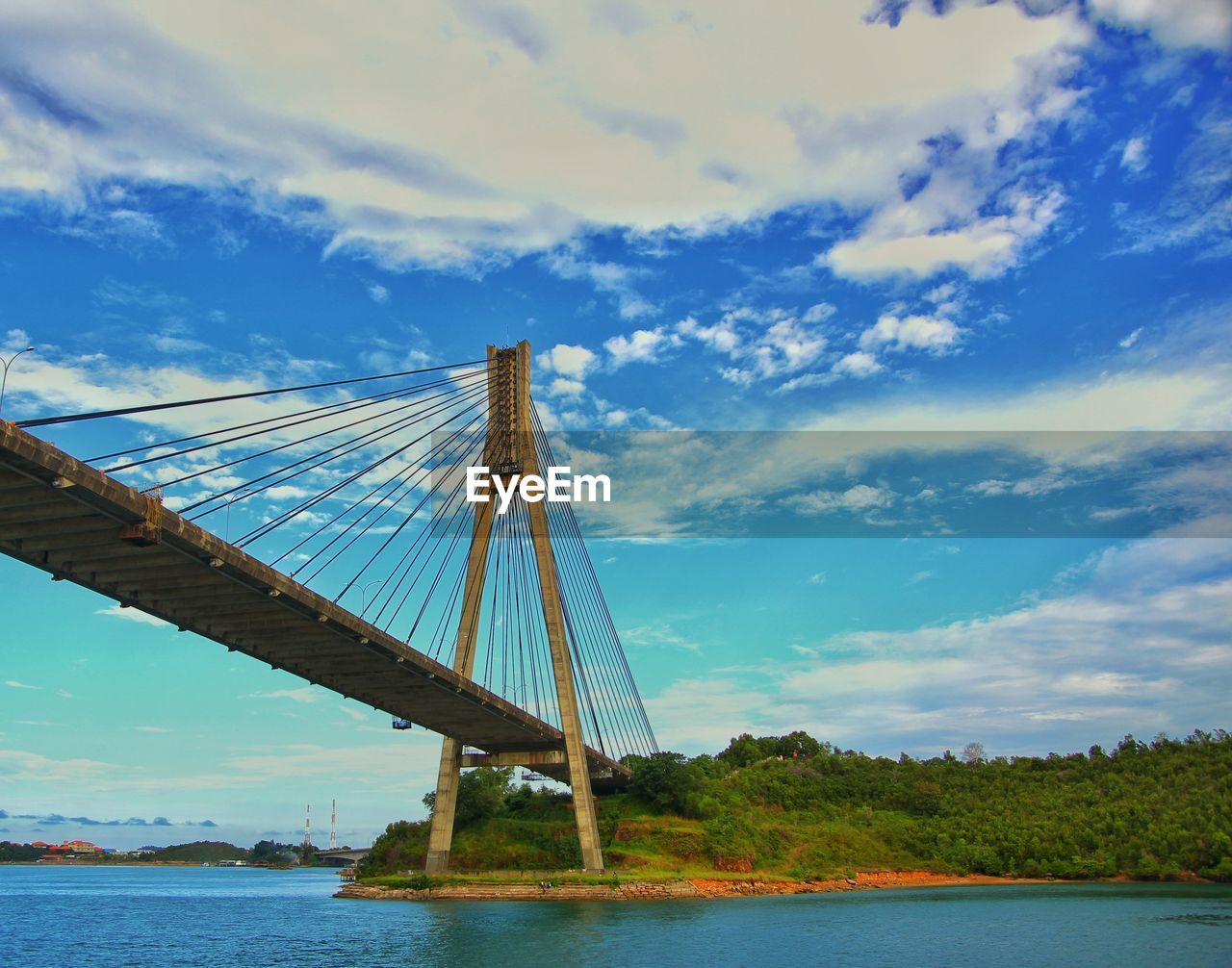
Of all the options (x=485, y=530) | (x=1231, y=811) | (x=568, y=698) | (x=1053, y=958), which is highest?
(x=485, y=530)

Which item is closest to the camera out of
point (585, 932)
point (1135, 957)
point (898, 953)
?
point (1135, 957)

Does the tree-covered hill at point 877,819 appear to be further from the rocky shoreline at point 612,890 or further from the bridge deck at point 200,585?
the bridge deck at point 200,585

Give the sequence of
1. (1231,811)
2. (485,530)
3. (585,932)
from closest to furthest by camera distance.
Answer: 1. (585,932)
2. (485,530)
3. (1231,811)

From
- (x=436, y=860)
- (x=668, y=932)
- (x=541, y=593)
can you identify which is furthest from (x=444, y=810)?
(x=668, y=932)

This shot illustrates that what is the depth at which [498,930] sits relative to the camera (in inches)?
1544

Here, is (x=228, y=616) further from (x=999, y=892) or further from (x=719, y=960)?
(x=999, y=892)

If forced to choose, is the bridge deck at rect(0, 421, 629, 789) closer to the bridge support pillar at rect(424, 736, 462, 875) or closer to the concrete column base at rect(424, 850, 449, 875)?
the bridge support pillar at rect(424, 736, 462, 875)

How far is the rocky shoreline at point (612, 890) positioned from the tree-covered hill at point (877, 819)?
6.14 ft

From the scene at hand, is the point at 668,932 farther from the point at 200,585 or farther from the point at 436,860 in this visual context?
the point at 436,860

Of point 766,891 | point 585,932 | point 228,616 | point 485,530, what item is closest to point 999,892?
point 766,891

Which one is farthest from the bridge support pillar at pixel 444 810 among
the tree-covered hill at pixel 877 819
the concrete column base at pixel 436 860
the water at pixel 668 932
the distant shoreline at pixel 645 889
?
the tree-covered hill at pixel 877 819

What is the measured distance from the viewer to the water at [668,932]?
32.2 m

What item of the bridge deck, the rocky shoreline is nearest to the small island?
the rocky shoreline

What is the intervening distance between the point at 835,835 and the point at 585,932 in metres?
46.2
